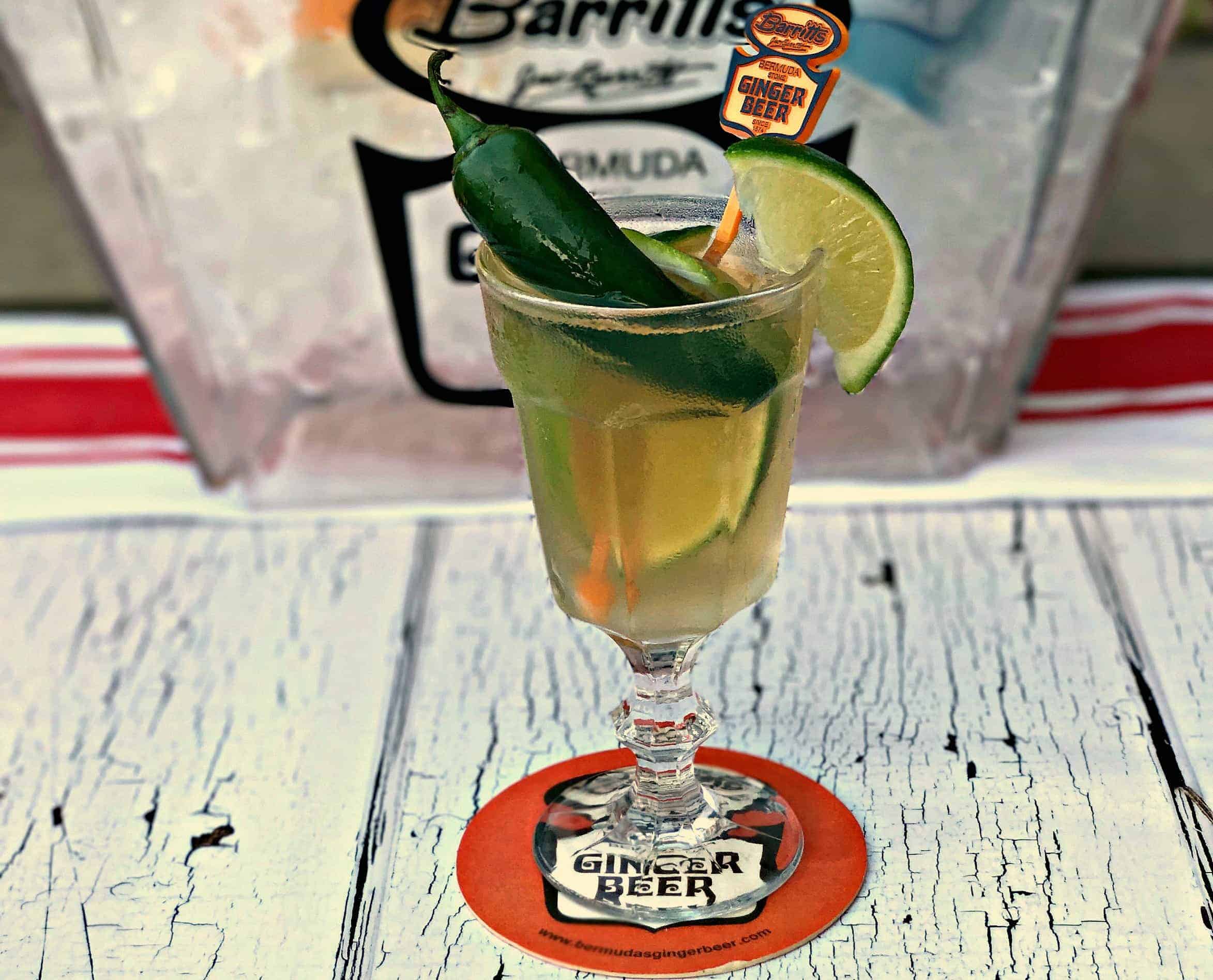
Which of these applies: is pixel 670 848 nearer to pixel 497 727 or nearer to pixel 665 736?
pixel 665 736

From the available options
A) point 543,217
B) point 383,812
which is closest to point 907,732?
point 383,812

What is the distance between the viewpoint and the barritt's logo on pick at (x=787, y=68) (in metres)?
0.57

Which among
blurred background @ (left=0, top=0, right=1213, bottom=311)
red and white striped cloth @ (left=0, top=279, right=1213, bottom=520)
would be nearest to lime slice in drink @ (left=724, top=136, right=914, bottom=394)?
red and white striped cloth @ (left=0, top=279, right=1213, bottom=520)

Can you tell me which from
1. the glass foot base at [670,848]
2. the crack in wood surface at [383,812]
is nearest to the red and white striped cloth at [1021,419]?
the crack in wood surface at [383,812]

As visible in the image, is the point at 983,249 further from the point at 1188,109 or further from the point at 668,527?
the point at 1188,109

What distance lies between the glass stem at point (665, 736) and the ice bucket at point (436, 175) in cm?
39

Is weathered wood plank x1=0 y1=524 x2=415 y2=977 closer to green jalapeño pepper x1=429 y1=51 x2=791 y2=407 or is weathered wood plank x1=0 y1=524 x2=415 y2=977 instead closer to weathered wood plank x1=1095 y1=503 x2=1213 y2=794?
green jalapeño pepper x1=429 y1=51 x2=791 y2=407

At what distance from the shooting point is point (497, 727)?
815mm

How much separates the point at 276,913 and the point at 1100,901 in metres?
0.37

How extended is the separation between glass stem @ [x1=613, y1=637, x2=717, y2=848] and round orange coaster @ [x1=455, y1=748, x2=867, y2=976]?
2.0 inches

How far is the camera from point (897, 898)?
0.66 m

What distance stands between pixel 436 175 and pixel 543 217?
50 cm

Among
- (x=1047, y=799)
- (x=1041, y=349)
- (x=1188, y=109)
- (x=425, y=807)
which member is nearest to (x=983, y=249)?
(x=1041, y=349)

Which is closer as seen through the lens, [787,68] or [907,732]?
[787,68]
